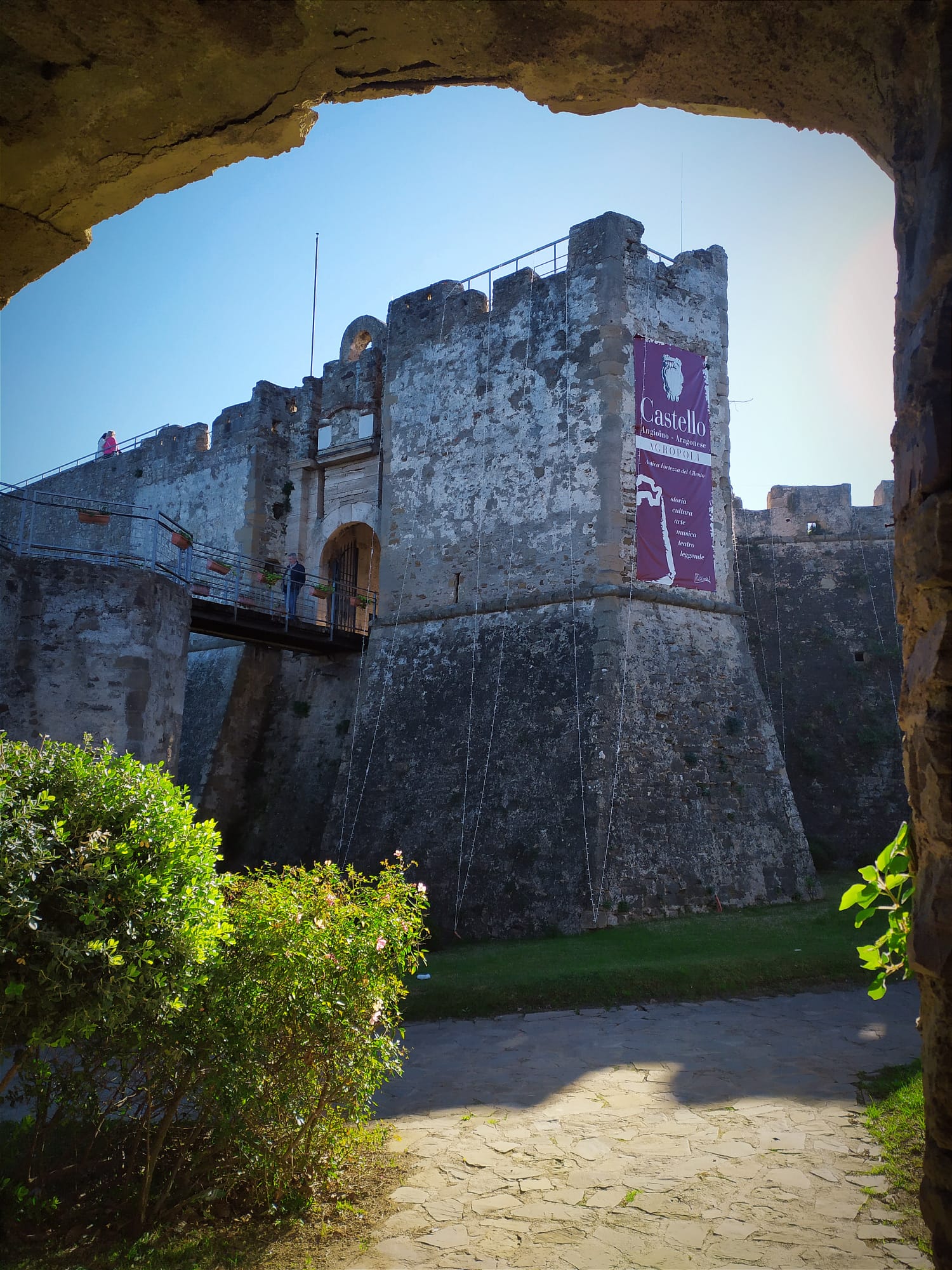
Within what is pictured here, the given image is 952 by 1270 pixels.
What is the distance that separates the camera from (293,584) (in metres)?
16.7

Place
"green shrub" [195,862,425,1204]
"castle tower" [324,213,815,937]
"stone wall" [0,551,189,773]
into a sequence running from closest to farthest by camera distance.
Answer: "green shrub" [195,862,425,1204], "stone wall" [0,551,189,773], "castle tower" [324,213,815,937]

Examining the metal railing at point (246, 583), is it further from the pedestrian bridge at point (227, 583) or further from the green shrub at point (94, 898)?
the green shrub at point (94, 898)

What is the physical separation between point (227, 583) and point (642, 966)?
10.6 meters

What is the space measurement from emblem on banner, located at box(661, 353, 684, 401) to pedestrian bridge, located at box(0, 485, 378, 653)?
19.2ft

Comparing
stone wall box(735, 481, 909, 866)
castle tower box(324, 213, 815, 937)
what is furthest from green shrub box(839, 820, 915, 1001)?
stone wall box(735, 481, 909, 866)

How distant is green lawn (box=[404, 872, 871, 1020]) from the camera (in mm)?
8086

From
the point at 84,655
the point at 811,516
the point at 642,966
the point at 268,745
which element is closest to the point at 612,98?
the point at 642,966

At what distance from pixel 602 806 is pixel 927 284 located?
9367mm

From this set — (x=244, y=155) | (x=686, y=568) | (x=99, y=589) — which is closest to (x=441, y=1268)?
(x=244, y=155)

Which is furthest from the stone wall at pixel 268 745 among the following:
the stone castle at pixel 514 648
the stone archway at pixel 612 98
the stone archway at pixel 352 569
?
the stone archway at pixel 612 98

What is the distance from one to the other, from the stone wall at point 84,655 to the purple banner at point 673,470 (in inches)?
251

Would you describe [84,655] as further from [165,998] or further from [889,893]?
[889,893]

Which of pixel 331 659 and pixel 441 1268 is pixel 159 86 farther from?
pixel 331 659

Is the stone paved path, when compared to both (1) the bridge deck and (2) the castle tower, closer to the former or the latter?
(2) the castle tower
